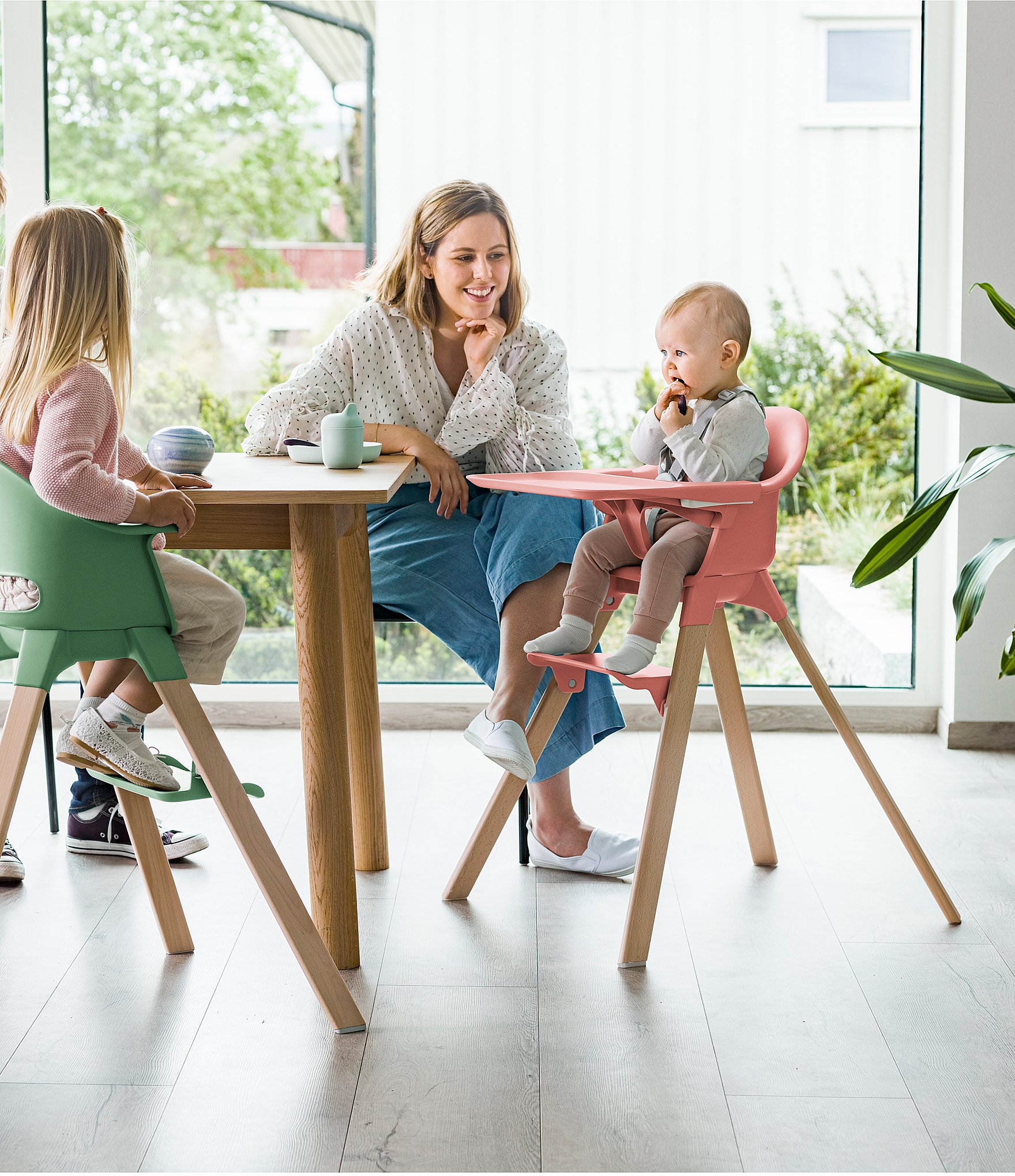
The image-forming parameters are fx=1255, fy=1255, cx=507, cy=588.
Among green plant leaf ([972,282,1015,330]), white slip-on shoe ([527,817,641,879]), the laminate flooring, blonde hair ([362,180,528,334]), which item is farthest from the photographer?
blonde hair ([362,180,528,334])

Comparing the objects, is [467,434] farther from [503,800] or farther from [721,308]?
[503,800]

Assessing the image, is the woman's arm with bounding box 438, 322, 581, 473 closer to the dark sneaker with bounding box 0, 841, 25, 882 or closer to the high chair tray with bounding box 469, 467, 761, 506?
the high chair tray with bounding box 469, 467, 761, 506

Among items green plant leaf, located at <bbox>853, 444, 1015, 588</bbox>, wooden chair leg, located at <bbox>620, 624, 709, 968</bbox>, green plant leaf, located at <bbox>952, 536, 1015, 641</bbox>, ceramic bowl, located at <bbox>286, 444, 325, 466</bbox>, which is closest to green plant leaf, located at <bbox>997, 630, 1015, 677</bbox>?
green plant leaf, located at <bbox>952, 536, 1015, 641</bbox>

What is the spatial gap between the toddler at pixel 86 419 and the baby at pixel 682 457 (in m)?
0.59

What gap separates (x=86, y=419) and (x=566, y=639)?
808 mm

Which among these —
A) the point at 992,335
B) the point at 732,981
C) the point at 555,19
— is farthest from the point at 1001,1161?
the point at 555,19

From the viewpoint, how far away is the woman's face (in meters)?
2.40

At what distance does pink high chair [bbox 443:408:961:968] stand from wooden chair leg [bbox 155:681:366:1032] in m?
0.47

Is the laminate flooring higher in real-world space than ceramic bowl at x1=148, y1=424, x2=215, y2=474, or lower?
lower

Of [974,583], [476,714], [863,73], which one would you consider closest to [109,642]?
[974,583]

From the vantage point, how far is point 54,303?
1.65 metres

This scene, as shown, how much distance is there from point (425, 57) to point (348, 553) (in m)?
1.56

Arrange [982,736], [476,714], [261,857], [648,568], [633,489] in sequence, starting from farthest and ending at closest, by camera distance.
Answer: [476,714]
[982,736]
[648,568]
[633,489]
[261,857]

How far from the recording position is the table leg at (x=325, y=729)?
1.83 m
